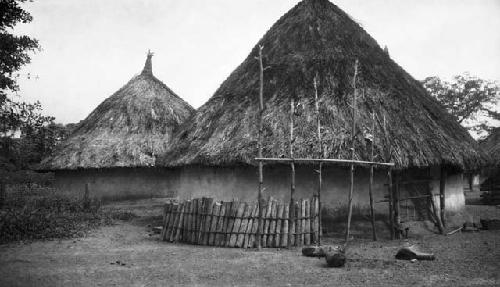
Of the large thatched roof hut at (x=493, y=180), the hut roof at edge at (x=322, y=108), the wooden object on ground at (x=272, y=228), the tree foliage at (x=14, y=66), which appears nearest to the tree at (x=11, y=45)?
the tree foliage at (x=14, y=66)

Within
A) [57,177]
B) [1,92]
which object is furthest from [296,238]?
[57,177]

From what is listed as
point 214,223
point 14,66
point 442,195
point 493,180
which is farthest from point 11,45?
point 493,180

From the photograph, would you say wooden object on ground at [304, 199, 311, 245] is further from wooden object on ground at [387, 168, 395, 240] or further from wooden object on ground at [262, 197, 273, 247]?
wooden object on ground at [387, 168, 395, 240]

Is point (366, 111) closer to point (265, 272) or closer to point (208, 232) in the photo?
point (208, 232)

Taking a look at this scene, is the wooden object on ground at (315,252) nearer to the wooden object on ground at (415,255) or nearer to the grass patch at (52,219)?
the wooden object on ground at (415,255)

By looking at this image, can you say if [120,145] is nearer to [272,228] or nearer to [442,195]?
[272,228]

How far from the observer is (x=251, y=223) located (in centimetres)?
761

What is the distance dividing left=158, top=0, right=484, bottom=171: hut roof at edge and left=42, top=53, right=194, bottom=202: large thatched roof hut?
3982mm

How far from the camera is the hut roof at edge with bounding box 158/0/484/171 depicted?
355 inches

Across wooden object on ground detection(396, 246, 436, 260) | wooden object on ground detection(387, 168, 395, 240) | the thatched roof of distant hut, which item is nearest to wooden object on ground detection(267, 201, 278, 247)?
wooden object on ground detection(396, 246, 436, 260)

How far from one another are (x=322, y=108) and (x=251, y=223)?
137 inches

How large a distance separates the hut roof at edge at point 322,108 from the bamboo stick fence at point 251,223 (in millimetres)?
1469

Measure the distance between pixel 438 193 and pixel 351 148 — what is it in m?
3.41

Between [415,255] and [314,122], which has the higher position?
[314,122]
